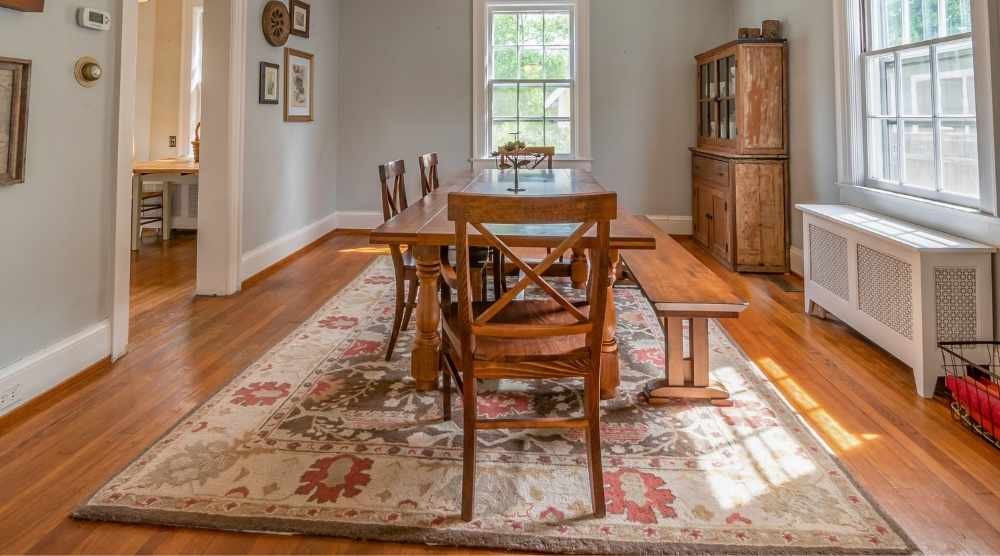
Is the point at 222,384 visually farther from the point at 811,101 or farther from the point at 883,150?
the point at 811,101

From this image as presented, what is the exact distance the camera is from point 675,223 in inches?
259

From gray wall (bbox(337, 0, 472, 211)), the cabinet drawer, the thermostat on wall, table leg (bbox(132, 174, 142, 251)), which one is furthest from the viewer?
gray wall (bbox(337, 0, 472, 211))

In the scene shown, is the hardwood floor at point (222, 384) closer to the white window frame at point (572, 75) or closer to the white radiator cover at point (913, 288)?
the white radiator cover at point (913, 288)

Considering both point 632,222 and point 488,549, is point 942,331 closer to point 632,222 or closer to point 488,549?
point 632,222

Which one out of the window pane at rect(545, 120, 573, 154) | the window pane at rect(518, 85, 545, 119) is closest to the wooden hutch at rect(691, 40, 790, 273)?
the window pane at rect(545, 120, 573, 154)

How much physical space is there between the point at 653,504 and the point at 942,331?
1.67 meters

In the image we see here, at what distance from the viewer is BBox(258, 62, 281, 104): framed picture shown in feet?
15.4

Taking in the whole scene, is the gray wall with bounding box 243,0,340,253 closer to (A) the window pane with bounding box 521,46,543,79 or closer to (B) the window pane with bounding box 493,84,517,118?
(B) the window pane with bounding box 493,84,517,118

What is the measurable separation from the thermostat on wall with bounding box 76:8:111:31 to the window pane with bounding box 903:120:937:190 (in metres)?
4.03

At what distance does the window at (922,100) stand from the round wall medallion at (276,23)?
165 inches

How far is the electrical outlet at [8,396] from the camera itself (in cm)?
225

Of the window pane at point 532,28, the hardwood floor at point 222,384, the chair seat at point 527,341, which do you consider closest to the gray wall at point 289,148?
the hardwood floor at point 222,384

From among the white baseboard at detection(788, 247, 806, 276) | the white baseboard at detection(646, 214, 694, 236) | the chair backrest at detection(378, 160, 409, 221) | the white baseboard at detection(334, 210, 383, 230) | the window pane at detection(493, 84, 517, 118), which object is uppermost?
the chair backrest at detection(378, 160, 409, 221)

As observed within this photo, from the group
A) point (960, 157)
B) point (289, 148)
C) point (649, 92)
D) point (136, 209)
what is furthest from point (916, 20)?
point (136, 209)
